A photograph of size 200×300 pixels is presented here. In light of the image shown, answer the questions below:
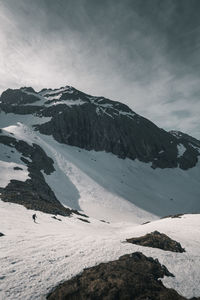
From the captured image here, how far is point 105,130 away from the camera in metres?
110

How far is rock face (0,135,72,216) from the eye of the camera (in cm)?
3039

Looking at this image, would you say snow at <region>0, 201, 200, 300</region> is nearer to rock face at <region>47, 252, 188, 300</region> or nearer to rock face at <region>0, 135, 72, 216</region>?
rock face at <region>47, 252, 188, 300</region>

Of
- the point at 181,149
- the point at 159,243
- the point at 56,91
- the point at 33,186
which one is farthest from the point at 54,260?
the point at 56,91

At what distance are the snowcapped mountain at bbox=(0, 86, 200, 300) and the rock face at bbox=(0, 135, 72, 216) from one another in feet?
0.89

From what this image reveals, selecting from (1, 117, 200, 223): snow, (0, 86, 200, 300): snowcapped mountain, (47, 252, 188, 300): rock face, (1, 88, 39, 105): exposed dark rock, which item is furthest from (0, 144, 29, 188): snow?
(1, 88, 39, 105): exposed dark rock

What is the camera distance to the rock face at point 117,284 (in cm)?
814

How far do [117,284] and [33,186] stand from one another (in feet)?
119

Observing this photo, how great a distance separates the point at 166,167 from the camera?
338 feet

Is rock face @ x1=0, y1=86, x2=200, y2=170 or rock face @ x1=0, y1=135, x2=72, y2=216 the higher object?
rock face @ x1=0, y1=86, x2=200, y2=170

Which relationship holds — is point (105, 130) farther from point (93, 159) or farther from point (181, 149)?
point (181, 149)

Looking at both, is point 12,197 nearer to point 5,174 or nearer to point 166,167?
point 5,174

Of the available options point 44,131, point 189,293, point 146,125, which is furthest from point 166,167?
point 189,293

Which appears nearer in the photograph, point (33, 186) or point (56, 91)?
point (33, 186)

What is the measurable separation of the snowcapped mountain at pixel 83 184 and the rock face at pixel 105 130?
0.61 m
